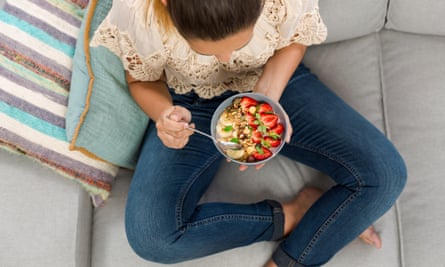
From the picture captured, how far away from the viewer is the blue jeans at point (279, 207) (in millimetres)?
1031

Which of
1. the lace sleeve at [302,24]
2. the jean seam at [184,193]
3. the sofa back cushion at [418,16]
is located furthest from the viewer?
the sofa back cushion at [418,16]

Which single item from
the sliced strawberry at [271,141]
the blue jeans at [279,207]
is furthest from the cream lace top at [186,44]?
the sliced strawberry at [271,141]

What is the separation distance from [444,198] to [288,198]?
0.39 m

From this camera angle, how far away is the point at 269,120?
842 millimetres

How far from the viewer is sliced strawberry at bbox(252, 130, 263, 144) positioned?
32.8 inches

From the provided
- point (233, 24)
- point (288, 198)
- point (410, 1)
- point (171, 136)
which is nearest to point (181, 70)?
point (171, 136)

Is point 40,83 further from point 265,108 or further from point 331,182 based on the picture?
point 331,182

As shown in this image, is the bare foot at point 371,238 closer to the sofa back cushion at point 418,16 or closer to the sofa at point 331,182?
the sofa at point 331,182

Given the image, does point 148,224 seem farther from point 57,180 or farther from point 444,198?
point 444,198

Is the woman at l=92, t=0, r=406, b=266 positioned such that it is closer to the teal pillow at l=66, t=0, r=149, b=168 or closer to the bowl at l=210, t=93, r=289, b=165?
the teal pillow at l=66, t=0, r=149, b=168

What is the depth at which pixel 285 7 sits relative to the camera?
935 mm

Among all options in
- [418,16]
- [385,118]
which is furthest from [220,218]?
[418,16]

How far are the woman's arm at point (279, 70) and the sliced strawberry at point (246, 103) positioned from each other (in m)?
0.20

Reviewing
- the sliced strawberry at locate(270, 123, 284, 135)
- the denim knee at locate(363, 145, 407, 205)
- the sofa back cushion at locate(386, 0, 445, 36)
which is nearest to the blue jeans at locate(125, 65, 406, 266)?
the denim knee at locate(363, 145, 407, 205)
